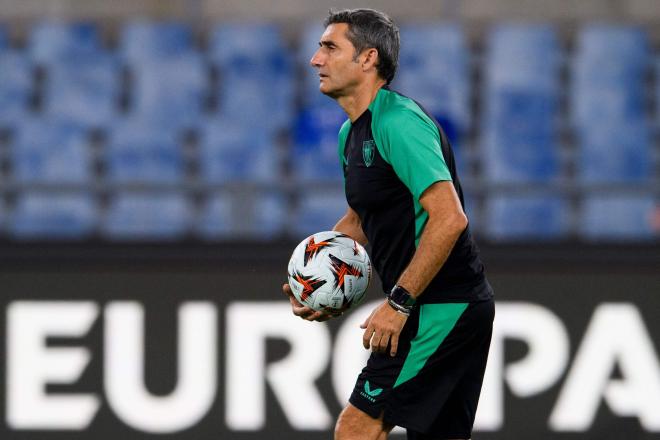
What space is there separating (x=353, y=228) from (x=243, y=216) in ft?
7.38

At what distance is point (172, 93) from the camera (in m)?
10.6

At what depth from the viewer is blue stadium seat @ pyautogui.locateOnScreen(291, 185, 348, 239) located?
684cm

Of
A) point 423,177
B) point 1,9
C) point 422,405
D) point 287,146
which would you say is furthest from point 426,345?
point 1,9

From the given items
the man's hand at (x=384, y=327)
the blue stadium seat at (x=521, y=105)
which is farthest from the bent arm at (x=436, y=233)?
the blue stadium seat at (x=521, y=105)

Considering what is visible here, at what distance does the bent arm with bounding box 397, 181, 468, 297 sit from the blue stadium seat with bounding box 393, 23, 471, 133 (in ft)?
21.3

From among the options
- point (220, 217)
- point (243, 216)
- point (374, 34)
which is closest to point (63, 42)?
point (220, 217)

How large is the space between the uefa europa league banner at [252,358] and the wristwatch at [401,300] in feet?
8.63

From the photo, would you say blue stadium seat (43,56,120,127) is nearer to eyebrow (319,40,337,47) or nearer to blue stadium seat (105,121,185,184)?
blue stadium seat (105,121,185,184)

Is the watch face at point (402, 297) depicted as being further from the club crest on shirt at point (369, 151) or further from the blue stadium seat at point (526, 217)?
the blue stadium seat at point (526, 217)

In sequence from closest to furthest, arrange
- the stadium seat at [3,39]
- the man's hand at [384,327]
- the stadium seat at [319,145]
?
the man's hand at [384,327] < the stadium seat at [319,145] < the stadium seat at [3,39]

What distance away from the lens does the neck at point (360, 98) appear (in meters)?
4.08

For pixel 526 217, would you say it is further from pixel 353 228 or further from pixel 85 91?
pixel 85 91

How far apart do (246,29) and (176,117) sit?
3.80ft

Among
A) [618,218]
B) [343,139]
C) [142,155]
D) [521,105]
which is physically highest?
[343,139]
